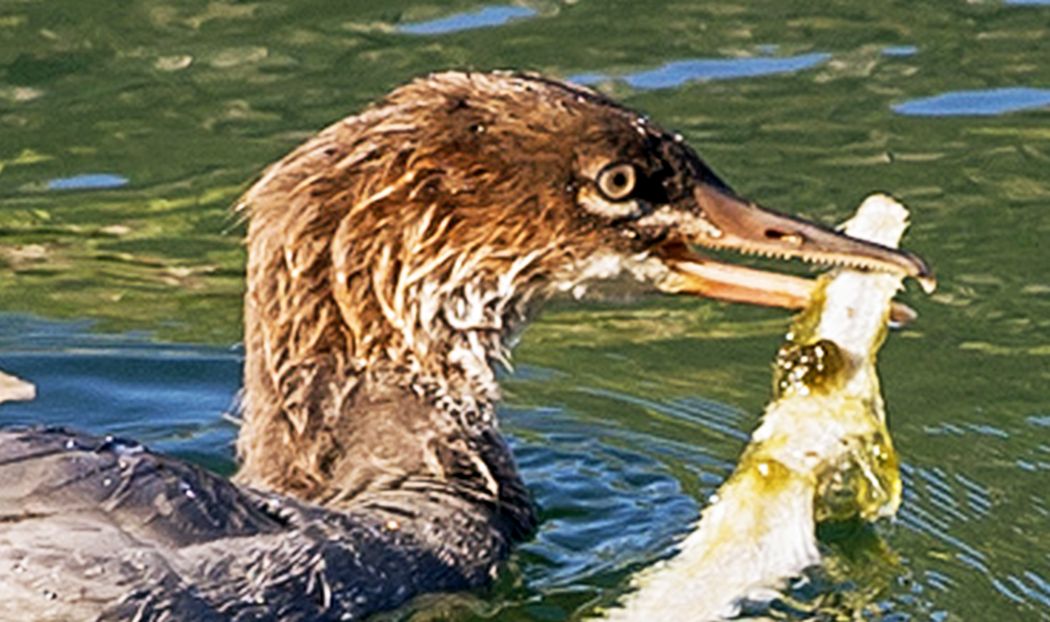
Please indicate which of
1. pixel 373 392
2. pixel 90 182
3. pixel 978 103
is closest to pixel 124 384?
pixel 90 182

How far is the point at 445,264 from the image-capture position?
8.11 metres

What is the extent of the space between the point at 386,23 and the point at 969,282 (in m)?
3.14

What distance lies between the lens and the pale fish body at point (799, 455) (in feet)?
25.8

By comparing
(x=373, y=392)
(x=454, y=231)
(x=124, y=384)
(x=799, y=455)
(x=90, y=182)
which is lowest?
(x=124, y=384)

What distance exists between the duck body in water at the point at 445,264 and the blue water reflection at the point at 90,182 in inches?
115

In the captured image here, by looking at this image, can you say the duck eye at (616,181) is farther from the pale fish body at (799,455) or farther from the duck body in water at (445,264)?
the pale fish body at (799,455)

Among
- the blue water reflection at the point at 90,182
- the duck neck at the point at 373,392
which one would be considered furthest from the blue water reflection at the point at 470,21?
the duck neck at the point at 373,392

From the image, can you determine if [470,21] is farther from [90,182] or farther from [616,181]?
[616,181]

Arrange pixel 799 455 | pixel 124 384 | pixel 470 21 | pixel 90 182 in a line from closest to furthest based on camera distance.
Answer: pixel 799 455 → pixel 124 384 → pixel 90 182 → pixel 470 21

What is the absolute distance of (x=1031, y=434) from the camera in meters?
9.21

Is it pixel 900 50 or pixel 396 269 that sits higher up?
pixel 900 50

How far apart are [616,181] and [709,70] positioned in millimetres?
Result: 3651

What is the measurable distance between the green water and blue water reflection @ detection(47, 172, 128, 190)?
0.06 feet

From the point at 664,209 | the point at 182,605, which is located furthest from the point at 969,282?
the point at 182,605
